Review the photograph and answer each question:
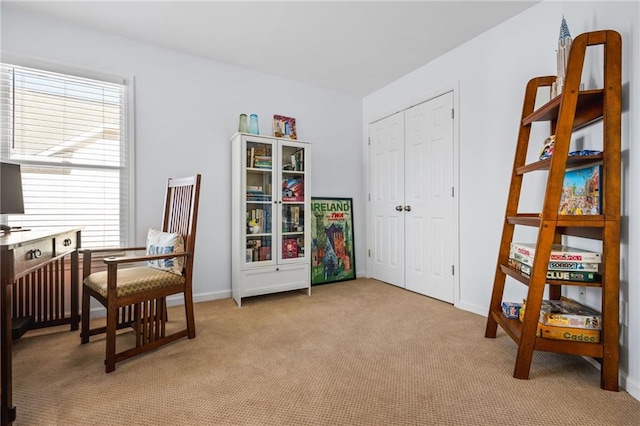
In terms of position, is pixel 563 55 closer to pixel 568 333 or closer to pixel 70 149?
pixel 568 333

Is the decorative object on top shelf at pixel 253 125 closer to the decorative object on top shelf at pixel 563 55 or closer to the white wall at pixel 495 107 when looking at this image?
the white wall at pixel 495 107

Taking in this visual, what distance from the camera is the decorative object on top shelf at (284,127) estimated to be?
10.8 ft

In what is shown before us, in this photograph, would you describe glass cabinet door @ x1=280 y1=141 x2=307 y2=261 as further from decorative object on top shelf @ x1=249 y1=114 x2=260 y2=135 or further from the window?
the window

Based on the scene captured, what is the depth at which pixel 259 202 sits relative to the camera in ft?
10.1

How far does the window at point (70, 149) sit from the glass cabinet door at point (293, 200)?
54.9 inches

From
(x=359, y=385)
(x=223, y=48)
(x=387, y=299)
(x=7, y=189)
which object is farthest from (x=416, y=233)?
(x=7, y=189)

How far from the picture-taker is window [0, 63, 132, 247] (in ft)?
7.88

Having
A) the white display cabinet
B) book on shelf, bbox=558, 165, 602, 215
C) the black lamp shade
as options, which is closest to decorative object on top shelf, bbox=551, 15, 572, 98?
book on shelf, bbox=558, 165, 602, 215

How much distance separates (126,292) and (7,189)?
100 cm

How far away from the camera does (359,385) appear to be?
1.58 m

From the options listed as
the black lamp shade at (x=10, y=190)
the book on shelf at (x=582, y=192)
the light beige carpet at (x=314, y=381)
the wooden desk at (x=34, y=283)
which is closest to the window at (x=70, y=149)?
the wooden desk at (x=34, y=283)

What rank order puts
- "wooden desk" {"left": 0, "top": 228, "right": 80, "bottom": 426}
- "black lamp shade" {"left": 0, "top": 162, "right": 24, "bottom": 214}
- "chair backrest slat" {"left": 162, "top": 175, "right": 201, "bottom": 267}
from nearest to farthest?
1. "wooden desk" {"left": 0, "top": 228, "right": 80, "bottom": 426}
2. "black lamp shade" {"left": 0, "top": 162, "right": 24, "bottom": 214}
3. "chair backrest slat" {"left": 162, "top": 175, "right": 201, "bottom": 267}

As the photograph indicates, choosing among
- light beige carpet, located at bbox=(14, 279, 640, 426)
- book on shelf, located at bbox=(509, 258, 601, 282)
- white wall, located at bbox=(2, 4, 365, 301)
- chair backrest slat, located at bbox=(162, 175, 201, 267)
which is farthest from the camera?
white wall, located at bbox=(2, 4, 365, 301)

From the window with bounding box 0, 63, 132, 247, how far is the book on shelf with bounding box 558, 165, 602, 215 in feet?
10.8
